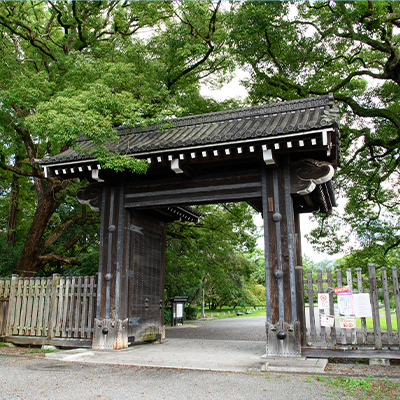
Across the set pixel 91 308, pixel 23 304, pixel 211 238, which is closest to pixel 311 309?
pixel 91 308

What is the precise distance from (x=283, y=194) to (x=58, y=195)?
9316 millimetres

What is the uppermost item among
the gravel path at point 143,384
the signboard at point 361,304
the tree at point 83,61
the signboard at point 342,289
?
the tree at point 83,61

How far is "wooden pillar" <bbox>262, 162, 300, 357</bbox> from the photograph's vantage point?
21.6ft

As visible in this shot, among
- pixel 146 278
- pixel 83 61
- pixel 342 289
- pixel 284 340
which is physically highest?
pixel 83 61

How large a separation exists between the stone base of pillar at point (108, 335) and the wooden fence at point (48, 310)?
404 millimetres

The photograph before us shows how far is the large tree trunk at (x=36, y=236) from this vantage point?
42.3 ft

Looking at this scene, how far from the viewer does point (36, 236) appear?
13.0m

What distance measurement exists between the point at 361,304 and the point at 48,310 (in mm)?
7185

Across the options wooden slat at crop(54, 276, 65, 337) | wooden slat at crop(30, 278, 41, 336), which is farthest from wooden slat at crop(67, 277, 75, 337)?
wooden slat at crop(30, 278, 41, 336)

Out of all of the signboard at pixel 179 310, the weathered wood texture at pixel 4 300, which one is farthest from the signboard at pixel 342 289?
the signboard at pixel 179 310

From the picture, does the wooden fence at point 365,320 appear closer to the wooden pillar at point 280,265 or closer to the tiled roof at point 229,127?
the wooden pillar at point 280,265

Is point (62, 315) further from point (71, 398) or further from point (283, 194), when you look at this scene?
point (283, 194)

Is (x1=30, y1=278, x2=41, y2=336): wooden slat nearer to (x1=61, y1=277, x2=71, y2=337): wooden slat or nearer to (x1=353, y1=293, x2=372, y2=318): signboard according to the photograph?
(x1=61, y1=277, x2=71, y2=337): wooden slat

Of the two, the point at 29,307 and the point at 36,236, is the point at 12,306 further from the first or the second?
the point at 36,236
